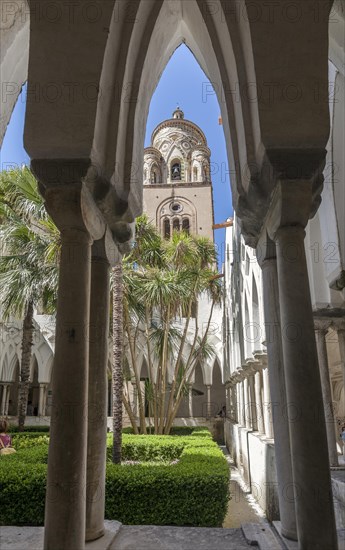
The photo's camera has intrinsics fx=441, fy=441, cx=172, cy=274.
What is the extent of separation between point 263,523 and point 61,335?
245 cm

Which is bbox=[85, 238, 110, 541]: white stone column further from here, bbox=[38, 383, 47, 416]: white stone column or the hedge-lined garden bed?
bbox=[38, 383, 47, 416]: white stone column

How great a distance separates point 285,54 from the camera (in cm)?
345

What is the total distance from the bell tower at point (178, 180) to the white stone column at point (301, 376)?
3598 cm

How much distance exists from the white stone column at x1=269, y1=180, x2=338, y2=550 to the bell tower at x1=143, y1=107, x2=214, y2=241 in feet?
118

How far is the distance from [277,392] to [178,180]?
133ft

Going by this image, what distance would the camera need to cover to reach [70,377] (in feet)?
10.5

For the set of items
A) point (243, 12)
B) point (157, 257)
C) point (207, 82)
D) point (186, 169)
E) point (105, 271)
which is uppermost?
point (186, 169)

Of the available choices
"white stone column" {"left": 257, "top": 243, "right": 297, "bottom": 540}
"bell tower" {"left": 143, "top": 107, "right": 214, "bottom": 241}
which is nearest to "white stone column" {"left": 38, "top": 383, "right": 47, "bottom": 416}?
"bell tower" {"left": 143, "top": 107, "right": 214, "bottom": 241}

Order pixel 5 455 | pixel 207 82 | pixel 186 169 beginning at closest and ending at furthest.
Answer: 1. pixel 207 82
2. pixel 5 455
3. pixel 186 169

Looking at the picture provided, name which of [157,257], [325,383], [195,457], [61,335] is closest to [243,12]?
[61,335]

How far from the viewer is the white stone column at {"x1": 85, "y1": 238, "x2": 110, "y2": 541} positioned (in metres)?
3.55

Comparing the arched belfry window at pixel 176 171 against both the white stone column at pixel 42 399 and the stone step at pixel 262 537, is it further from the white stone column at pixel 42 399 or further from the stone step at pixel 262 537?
the stone step at pixel 262 537

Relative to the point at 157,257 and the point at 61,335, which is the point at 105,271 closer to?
the point at 61,335

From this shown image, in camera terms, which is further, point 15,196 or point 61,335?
point 15,196
